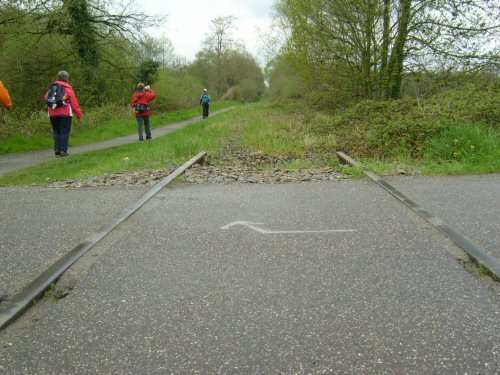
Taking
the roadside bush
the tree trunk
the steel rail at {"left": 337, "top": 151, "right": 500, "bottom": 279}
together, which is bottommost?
the steel rail at {"left": 337, "top": 151, "right": 500, "bottom": 279}

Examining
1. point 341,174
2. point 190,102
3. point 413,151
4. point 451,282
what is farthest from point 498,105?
point 190,102

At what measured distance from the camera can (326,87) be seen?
689 inches

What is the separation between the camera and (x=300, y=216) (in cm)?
448

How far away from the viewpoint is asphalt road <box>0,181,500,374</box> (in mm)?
1984

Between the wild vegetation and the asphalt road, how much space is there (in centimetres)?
389

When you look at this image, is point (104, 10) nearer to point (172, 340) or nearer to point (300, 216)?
point (300, 216)

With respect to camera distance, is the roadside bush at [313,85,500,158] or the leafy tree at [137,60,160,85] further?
the leafy tree at [137,60,160,85]

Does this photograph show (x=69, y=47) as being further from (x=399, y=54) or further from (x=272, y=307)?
(x=272, y=307)

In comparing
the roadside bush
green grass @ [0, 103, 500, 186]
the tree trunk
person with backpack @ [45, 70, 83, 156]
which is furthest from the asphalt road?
the tree trunk

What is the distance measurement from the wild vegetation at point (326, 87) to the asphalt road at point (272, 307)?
12.8 ft

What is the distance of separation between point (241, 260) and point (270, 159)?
6484mm

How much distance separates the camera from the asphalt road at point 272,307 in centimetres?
198

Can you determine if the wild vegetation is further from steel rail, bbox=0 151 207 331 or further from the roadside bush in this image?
steel rail, bbox=0 151 207 331

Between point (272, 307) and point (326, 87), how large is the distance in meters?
16.2
